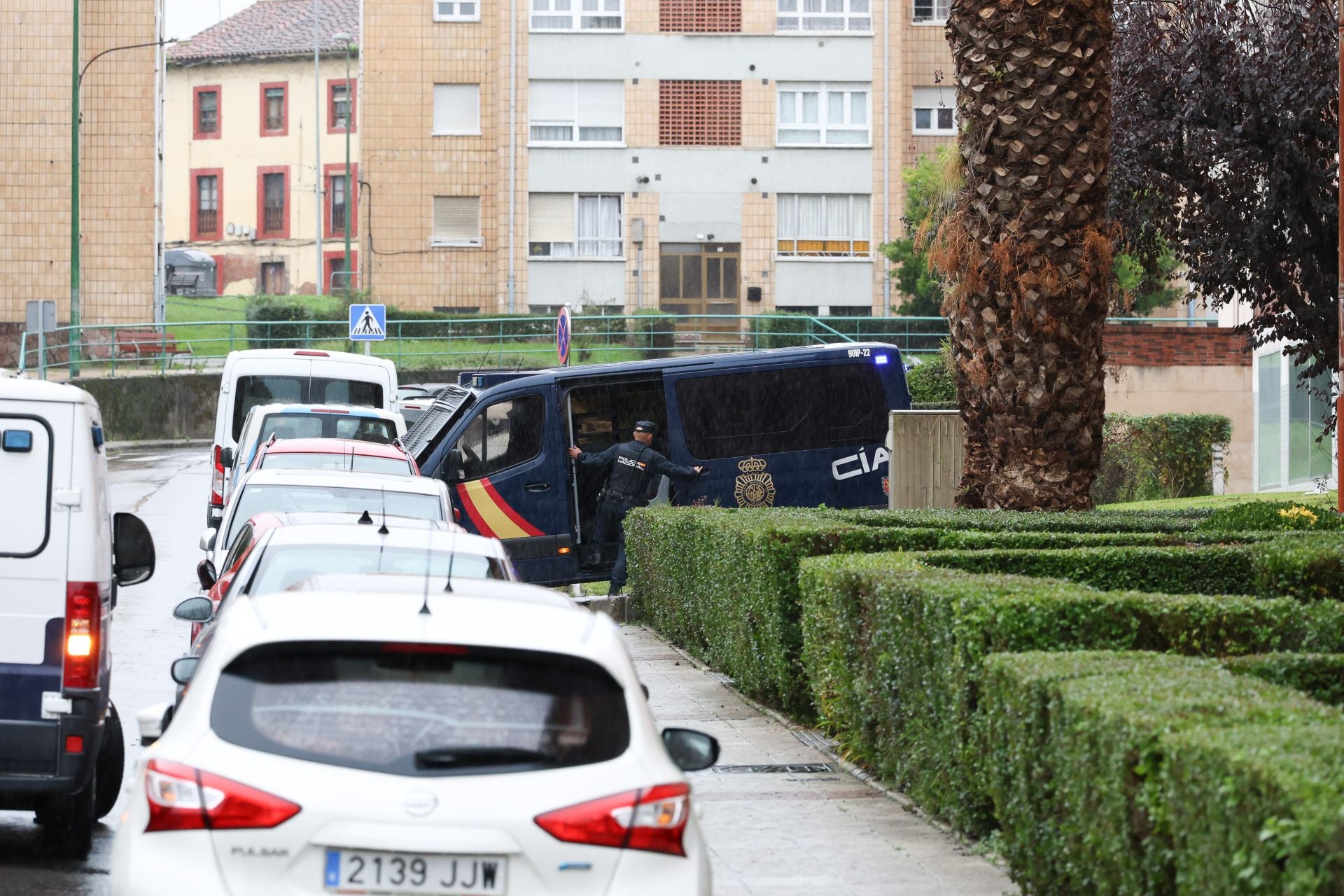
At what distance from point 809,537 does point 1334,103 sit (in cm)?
1108

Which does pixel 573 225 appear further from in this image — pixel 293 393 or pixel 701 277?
pixel 293 393

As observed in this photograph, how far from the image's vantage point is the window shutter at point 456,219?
5400 cm

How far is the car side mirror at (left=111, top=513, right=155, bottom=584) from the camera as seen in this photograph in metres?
9.12

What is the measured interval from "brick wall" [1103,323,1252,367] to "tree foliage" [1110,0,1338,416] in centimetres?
932

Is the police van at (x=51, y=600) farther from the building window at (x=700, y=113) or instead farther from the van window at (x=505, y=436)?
the building window at (x=700, y=113)

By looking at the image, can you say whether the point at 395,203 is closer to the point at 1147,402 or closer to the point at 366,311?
the point at 366,311

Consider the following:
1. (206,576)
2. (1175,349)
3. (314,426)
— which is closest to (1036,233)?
(206,576)

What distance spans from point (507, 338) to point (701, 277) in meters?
8.32

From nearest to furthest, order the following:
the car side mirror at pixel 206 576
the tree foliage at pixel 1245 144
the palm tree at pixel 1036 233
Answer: the car side mirror at pixel 206 576, the palm tree at pixel 1036 233, the tree foliage at pixel 1245 144

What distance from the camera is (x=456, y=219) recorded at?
177 ft

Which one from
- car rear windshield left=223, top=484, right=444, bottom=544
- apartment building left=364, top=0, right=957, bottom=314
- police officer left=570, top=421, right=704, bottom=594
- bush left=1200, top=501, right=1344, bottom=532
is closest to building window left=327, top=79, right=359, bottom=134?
apartment building left=364, top=0, right=957, bottom=314

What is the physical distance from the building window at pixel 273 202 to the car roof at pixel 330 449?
5806 cm

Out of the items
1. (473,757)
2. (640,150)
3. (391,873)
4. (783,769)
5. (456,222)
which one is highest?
(640,150)

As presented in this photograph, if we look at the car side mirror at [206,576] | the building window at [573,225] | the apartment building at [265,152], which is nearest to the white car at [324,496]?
the car side mirror at [206,576]
